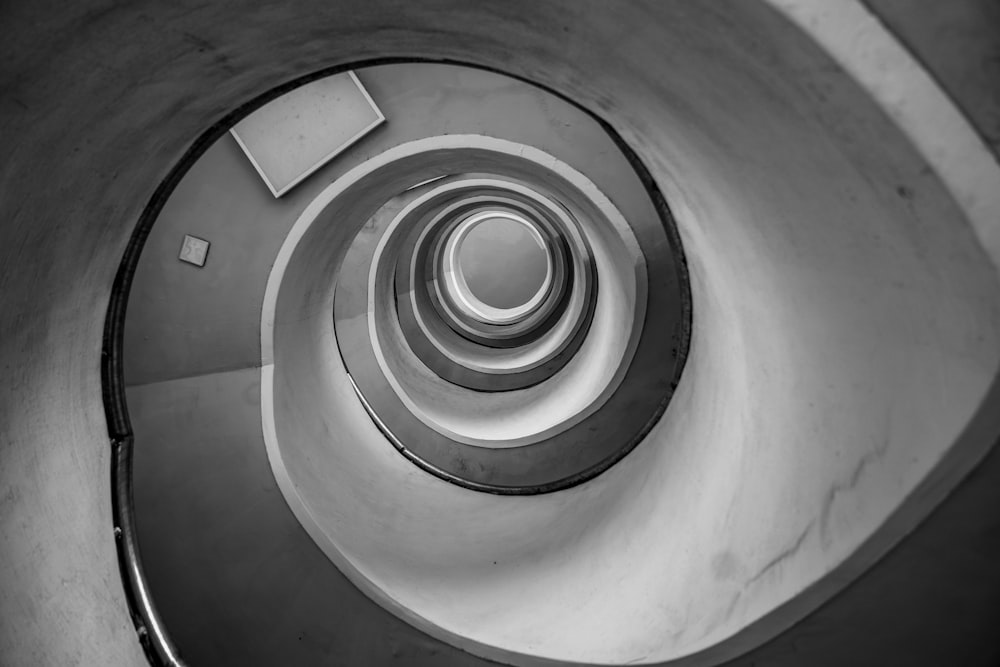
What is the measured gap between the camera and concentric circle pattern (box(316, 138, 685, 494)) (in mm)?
4703

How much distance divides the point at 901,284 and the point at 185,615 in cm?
429

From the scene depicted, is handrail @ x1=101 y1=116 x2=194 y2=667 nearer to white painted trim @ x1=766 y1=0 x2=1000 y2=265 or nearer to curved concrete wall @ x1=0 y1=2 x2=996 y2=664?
curved concrete wall @ x1=0 y1=2 x2=996 y2=664

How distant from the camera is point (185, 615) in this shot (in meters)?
4.03

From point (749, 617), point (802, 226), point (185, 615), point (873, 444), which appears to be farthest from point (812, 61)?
point (185, 615)

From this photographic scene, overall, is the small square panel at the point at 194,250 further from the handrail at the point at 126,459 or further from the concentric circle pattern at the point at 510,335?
the concentric circle pattern at the point at 510,335

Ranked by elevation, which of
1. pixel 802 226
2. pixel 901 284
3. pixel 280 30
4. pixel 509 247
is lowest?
pixel 901 284

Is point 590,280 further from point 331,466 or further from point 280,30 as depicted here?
point 280,30

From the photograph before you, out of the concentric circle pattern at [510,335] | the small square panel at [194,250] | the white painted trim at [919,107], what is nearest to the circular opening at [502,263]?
the concentric circle pattern at [510,335]

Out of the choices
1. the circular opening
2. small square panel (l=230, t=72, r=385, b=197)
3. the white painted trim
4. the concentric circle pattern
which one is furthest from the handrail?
the circular opening

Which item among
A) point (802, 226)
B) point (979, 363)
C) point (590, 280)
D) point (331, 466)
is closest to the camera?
point (979, 363)

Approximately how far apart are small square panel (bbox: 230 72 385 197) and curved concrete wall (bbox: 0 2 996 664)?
949 mm

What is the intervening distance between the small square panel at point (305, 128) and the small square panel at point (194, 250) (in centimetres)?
53

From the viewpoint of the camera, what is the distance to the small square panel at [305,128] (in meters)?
3.77

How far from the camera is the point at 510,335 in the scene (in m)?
9.38
